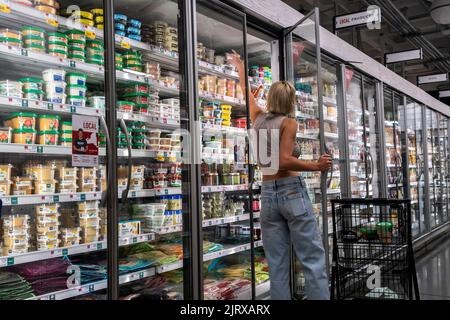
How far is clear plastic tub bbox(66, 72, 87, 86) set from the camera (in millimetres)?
2408

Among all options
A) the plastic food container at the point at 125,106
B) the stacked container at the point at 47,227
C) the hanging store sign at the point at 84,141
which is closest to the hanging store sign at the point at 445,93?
the plastic food container at the point at 125,106

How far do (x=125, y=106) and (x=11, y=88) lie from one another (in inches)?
26.8

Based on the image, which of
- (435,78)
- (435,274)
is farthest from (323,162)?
(435,78)

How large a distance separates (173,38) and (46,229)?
1.68m

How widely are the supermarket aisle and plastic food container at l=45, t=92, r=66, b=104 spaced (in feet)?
11.7

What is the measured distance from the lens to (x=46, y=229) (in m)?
2.31

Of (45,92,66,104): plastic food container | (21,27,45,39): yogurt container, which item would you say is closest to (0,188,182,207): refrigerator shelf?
(45,92,66,104): plastic food container

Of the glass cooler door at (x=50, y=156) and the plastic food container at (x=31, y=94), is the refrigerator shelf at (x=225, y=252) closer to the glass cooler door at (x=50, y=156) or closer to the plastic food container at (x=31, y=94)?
the glass cooler door at (x=50, y=156)

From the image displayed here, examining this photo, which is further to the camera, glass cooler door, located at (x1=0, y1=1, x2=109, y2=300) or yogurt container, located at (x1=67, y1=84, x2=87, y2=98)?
yogurt container, located at (x1=67, y1=84, x2=87, y2=98)

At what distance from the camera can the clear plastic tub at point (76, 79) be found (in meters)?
2.41

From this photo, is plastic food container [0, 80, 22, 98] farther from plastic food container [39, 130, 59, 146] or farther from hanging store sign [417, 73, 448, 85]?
hanging store sign [417, 73, 448, 85]

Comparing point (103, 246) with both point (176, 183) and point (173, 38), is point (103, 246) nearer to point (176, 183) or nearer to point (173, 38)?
point (176, 183)

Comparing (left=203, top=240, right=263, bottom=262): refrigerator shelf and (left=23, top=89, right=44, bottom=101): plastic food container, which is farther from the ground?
(left=23, top=89, right=44, bottom=101): plastic food container

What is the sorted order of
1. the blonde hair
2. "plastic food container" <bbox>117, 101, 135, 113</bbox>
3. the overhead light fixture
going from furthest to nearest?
the overhead light fixture
the blonde hair
"plastic food container" <bbox>117, 101, 135, 113</bbox>
